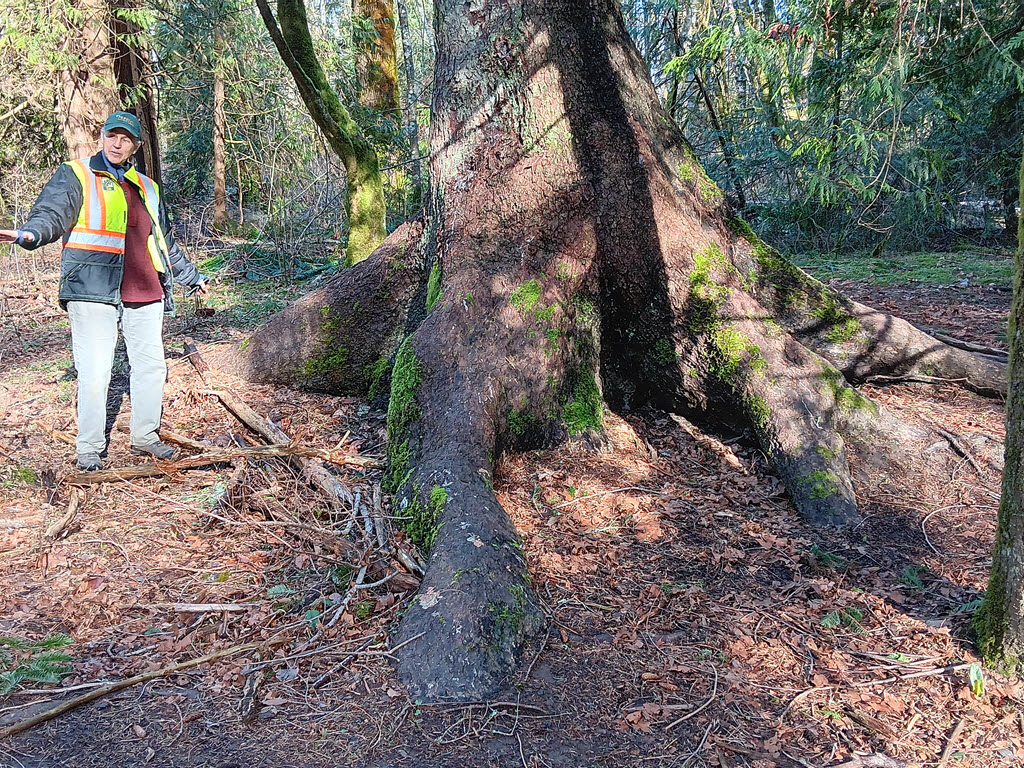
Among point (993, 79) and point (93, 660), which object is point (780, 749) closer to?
point (93, 660)

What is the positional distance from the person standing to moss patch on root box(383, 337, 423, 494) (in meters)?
1.59

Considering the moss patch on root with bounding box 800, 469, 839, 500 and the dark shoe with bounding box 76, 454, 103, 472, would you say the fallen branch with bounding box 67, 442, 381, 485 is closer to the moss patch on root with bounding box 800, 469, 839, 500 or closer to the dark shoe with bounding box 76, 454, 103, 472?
the dark shoe with bounding box 76, 454, 103, 472

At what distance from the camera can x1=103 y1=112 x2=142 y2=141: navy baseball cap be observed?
4387mm

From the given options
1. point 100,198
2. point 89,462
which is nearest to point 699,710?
point 89,462

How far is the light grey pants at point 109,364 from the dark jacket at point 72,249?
82 millimetres

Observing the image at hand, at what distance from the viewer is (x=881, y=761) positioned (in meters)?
2.59

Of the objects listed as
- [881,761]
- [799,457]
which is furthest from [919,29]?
[881,761]

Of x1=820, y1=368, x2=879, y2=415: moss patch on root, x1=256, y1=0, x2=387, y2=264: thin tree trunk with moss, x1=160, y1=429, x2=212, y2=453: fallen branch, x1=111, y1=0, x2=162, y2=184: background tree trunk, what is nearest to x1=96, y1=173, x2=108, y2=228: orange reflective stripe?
x1=160, y1=429, x2=212, y2=453: fallen branch

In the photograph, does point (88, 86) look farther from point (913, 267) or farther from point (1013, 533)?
point (913, 267)

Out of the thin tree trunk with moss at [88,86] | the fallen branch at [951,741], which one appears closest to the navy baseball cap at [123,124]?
the thin tree trunk with moss at [88,86]

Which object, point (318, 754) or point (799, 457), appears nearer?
point (318, 754)

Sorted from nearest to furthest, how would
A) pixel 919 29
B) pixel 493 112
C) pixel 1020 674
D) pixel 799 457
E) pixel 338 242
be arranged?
1. pixel 1020 674
2. pixel 799 457
3. pixel 493 112
4. pixel 919 29
5. pixel 338 242

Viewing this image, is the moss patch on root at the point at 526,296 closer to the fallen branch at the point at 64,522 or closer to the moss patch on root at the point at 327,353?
the moss patch on root at the point at 327,353

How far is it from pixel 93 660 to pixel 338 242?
997 cm
